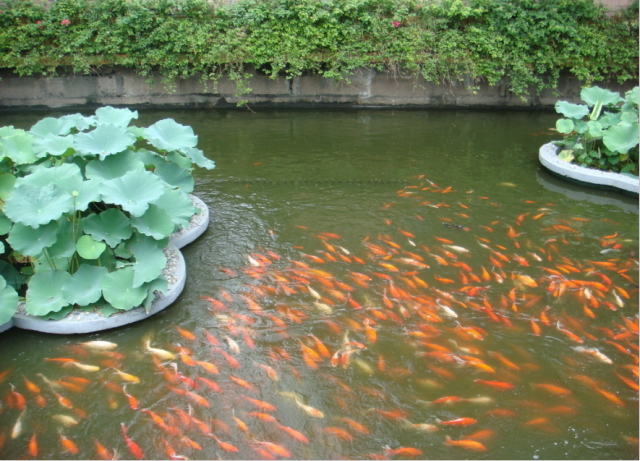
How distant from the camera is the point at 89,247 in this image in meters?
4.04

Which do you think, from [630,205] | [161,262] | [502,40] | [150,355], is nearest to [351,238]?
[161,262]

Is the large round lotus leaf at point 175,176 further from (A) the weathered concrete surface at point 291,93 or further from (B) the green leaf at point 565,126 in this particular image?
(A) the weathered concrete surface at point 291,93

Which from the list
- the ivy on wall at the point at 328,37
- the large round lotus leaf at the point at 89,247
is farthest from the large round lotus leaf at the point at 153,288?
the ivy on wall at the point at 328,37

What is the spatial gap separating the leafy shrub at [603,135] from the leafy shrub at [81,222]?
511cm

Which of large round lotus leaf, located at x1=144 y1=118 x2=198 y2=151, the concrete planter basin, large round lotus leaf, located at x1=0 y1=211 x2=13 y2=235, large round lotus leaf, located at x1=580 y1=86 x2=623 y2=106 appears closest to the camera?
large round lotus leaf, located at x1=0 y1=211 x2=13 y2=235

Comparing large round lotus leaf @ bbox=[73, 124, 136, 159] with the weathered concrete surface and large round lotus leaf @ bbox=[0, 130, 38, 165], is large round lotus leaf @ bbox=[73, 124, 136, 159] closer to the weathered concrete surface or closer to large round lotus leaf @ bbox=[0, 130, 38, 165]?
large round lotus leaf @ bbox=[0, 130, 38, 165]

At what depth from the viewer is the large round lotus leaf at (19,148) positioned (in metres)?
4.48

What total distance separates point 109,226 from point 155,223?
1.22 ft

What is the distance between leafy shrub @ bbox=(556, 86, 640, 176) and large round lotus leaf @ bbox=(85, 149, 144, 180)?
17.7ft

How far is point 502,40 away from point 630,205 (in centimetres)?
→ 459

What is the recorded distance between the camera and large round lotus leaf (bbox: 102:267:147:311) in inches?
154

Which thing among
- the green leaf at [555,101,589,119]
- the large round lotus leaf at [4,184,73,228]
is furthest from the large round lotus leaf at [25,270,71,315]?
the green leaf at [555,101,589,119]

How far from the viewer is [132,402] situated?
3324mm

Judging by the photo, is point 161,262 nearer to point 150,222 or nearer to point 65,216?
Result: point 150,222
